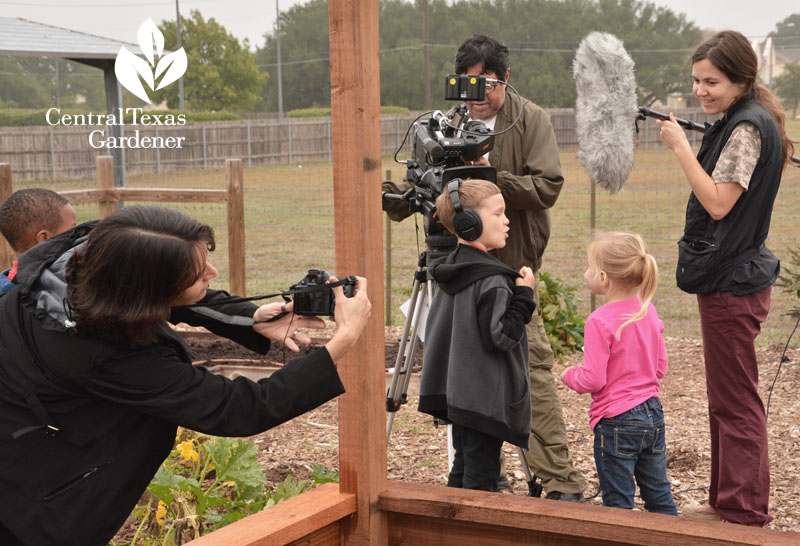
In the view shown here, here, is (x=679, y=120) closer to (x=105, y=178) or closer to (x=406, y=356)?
(x=406, y=356)

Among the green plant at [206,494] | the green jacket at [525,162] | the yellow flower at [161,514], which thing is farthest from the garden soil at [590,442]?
the green jacket at [525,162]

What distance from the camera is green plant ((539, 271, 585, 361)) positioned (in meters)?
6.21

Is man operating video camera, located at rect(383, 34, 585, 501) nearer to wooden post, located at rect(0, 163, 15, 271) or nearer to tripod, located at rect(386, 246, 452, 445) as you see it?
tripod, located at rect(386, 246, 452, 445)

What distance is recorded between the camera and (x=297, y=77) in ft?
97.8

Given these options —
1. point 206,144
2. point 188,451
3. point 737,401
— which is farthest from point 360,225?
point 206,144

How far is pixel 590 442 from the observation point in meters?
4.60

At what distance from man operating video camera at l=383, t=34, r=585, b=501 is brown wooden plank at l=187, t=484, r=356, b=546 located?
1291 millimetres

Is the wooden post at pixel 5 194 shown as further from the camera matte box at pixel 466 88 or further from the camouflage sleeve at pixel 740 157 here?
the camouflage sleeve at pixel 740 157

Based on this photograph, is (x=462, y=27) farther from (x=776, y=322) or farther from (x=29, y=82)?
(x=776, y=322)

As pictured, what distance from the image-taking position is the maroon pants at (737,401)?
3.05m

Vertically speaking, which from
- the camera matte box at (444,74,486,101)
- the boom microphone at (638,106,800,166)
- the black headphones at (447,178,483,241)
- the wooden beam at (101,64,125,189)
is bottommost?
the black headphones at (447,178,483,241)

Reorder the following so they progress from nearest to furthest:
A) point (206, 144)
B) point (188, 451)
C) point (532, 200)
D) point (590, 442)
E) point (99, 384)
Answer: point (99, 384) < point (532, 200) < point (188, 451) < point (590, 442) < point (206, 144)

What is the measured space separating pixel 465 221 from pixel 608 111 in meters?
0.71

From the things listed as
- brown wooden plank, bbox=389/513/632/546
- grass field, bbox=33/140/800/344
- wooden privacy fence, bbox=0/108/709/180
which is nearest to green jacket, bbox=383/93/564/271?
brown wooden plank, bbox=389/513/632/546
